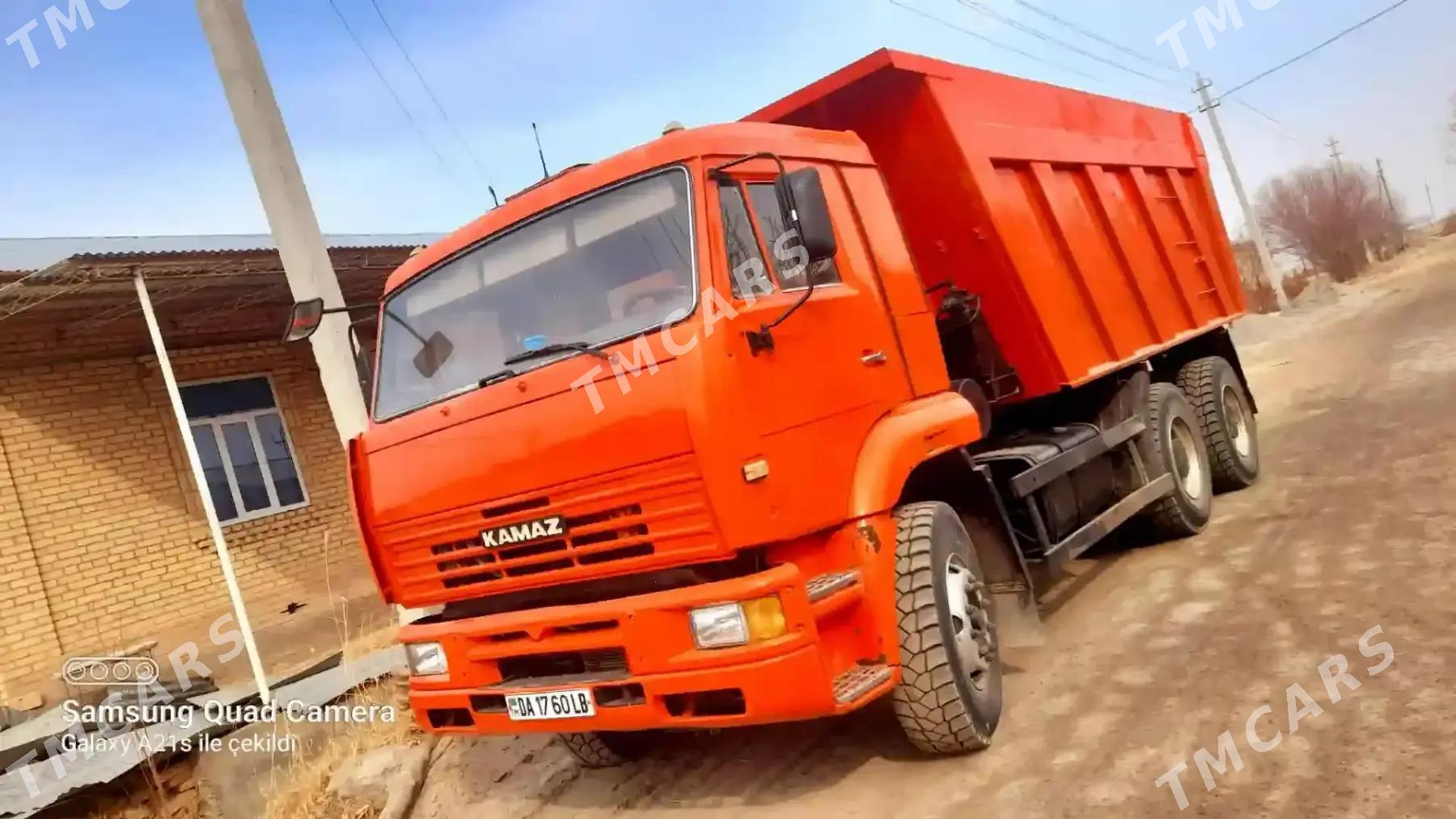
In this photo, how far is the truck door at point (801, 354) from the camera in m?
3.45

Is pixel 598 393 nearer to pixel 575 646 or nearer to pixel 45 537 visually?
pixel 575 646

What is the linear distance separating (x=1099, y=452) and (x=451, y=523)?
12.3 ft

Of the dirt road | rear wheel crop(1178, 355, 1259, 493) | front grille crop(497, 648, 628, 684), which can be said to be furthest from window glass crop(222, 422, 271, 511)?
rear wheel crop(1178, 355, 1259, 493)

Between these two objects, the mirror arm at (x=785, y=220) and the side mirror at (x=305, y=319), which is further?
the side mirror at (x=305, y=319)

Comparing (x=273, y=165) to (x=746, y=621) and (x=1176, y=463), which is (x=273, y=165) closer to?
(x=746, y=621)

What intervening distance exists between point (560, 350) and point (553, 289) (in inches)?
12.7

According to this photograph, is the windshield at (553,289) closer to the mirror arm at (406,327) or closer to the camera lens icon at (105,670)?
the mirror arm at (406,327)

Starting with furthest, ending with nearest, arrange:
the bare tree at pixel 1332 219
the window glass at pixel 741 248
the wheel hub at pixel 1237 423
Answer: the bare tree at pixel 1332 219, the wheel hub at pixel 1237 423, the window glass at pixel 741 248

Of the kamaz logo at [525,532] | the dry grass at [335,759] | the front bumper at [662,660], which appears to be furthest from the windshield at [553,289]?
the dry grass at [335,759]

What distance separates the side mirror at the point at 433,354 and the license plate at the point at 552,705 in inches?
52.7

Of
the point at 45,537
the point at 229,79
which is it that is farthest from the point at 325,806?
the point at 45,537

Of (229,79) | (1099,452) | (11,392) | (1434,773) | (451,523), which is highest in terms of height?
(229,79)

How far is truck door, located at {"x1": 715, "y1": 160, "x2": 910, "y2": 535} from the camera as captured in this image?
3.45 metres

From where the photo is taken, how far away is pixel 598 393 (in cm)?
346
